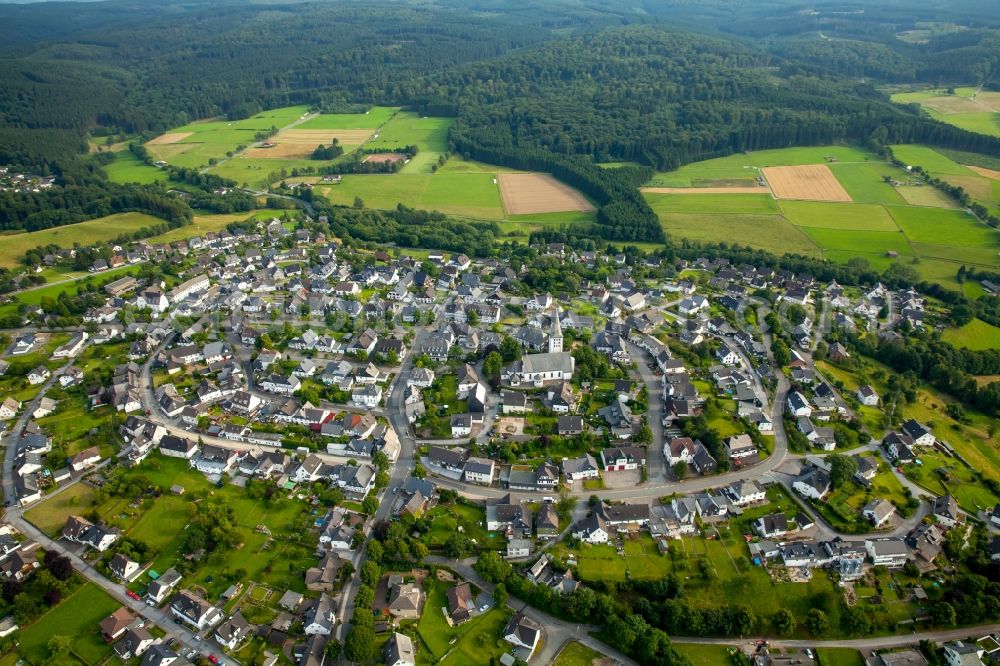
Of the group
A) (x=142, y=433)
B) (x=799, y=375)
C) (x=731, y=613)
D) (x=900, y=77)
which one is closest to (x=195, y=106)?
(x=142, y=433)

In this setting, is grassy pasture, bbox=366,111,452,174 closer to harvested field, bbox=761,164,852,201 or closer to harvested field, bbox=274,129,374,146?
harvested field, bbox=274,129,374,146

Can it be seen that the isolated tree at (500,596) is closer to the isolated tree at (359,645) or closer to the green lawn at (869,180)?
the isolated tree at (359,645)

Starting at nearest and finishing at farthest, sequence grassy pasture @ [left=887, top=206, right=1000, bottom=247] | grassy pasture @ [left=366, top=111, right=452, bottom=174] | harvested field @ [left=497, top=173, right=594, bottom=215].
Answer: grassy pasture @ [left=887, top=206, right=1000, bottom=247]
harvested field @ [left=497, top=173, right=594, bottom=215]
grassy pasture @ [left=366, top=111, right=452, bottom=174]

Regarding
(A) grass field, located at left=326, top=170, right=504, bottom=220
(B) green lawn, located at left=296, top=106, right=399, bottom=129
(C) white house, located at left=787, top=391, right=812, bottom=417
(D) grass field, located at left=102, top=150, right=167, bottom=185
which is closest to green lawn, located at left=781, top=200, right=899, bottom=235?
(A) grass field, located at left=326, top=170, right=504, bottom=220

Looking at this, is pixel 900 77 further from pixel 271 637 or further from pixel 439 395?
pixel 271 637

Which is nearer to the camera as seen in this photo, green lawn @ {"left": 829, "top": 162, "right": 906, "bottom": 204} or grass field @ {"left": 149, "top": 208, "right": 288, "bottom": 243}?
grass field @ {"left": 149, "top": 208, "right": 288, "bottom": 243}

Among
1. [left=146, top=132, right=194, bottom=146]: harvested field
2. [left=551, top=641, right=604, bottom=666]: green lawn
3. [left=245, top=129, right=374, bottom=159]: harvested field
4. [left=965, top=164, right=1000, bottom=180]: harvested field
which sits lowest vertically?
[left=551, top=641, right=604, bottom=666]: green lawn

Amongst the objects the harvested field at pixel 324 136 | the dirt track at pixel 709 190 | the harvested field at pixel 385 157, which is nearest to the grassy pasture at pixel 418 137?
the harvested field at pixel 385 157

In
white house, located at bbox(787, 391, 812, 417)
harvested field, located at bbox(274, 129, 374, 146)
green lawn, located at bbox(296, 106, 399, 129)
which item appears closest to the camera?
white house, located at bbox(787, 391, 812, 417)
